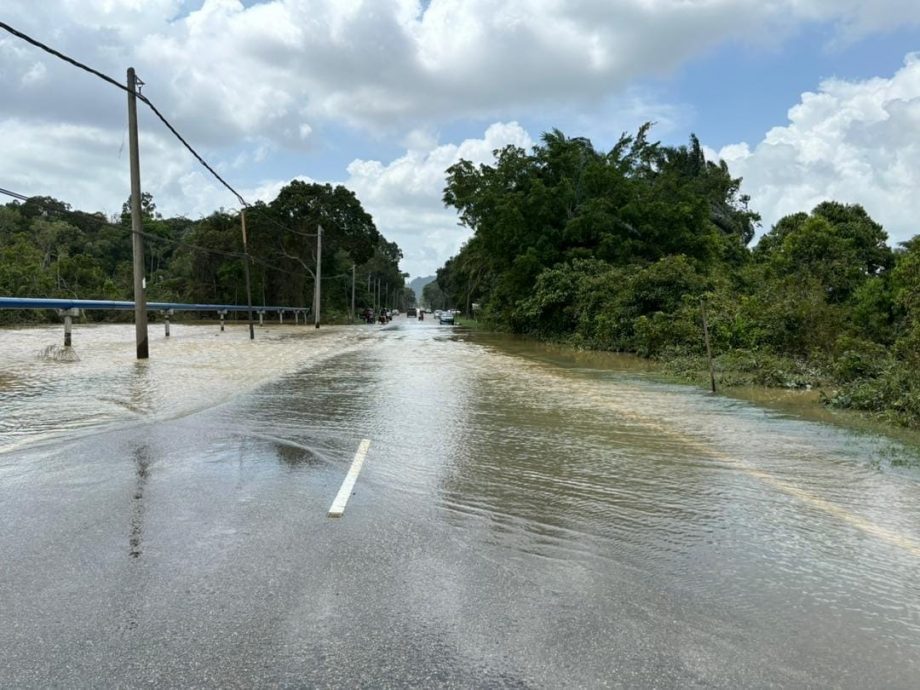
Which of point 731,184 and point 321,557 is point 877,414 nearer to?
point 321,557

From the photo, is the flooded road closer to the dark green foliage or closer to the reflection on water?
the reflection on water

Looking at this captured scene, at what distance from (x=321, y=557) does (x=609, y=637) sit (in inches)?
73.9

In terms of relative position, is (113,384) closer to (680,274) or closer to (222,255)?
(680,274)

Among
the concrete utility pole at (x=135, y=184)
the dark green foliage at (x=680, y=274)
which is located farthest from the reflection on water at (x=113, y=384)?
the dark green foliage at (x=680, y=274)

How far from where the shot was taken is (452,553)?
4.66 metres

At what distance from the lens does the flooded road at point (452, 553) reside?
3.25 meters

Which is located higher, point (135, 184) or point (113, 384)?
point (135, 184)

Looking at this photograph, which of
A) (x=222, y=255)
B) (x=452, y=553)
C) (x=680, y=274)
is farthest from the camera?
(x=222, y=255)

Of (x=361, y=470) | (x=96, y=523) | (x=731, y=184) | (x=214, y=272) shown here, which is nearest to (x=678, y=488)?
(x=361, y=470)

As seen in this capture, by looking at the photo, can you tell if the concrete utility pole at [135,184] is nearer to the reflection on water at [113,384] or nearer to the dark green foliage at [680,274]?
the reflection on water at [113,384]

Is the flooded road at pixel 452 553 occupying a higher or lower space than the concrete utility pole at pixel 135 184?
lower

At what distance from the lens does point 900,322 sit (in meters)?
21.2

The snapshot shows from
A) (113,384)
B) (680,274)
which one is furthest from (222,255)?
(113,384)

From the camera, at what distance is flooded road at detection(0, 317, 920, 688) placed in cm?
325
